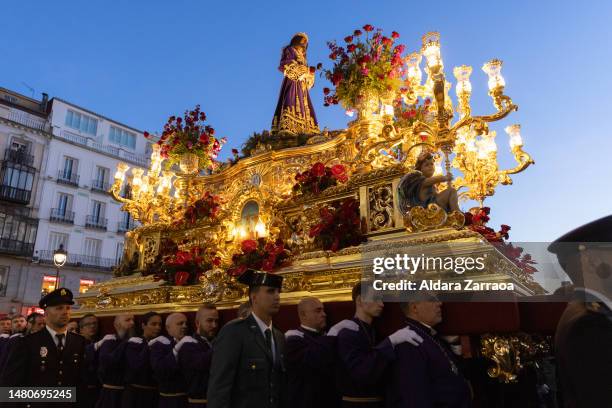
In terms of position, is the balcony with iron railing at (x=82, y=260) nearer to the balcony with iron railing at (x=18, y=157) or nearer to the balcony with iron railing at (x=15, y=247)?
the balcony with iron railing at (x=15, y=247)

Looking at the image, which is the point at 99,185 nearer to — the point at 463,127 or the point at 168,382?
the point at 168,382

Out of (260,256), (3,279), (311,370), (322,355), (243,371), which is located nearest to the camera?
(243,371)

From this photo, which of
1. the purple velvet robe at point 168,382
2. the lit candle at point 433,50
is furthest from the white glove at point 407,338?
the lit candle at point 433,50

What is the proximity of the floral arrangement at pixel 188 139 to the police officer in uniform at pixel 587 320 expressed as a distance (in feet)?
32.9

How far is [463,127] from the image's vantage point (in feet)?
24.4

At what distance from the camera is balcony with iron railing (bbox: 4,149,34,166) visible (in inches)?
1123

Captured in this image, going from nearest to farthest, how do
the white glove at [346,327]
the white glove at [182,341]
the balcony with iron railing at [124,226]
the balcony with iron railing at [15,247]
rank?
the white glove at [346,327] → the white glove at [182,341] → the balcony with iron railing at [15,247] → the balcony with iron railing at [124,226]

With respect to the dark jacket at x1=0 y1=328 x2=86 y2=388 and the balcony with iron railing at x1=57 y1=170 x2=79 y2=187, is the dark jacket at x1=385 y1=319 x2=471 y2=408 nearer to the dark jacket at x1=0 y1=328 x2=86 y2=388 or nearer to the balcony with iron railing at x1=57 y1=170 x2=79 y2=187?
the dark jacket at x1=0 y1=328 x2=86 y2=388

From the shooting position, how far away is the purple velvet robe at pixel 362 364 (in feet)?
10.9

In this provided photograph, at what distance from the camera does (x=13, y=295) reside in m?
26.7

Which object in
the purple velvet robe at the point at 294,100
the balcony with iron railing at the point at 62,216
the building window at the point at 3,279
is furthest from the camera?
the balcony with iron railing at the point at 62,216

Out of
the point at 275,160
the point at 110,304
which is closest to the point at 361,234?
the point at 275,160

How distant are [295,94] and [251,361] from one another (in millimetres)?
8477

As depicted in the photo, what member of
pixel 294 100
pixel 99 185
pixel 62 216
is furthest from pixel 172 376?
pixel 99 185
